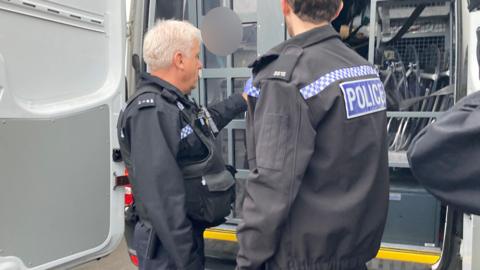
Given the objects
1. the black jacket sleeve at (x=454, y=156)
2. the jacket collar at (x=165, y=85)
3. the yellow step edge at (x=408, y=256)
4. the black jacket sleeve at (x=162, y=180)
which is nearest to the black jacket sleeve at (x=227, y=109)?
the jacket collar at (x=165, y=85)

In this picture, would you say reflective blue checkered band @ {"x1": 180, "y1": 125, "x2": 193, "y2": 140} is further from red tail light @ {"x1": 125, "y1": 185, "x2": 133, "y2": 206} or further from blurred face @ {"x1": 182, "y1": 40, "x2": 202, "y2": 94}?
red tail light @ {"x1": 125, "y1": 185, "x2": 133, "y2": 206}

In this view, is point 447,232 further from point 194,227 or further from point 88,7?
point 88,7

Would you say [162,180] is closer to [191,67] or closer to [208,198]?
[208,198]

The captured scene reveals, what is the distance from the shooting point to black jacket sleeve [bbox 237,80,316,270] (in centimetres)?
128

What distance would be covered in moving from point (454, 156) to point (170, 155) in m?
1.06

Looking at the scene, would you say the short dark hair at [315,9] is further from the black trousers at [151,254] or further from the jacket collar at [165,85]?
the black trousers at [151,254]

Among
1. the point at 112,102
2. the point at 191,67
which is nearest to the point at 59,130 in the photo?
the point at 112,102

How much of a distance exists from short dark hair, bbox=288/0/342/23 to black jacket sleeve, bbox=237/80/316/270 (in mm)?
272

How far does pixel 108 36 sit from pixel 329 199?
5.03ft

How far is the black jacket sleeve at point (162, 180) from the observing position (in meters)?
1.70

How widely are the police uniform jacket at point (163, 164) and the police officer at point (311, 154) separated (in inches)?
16.4

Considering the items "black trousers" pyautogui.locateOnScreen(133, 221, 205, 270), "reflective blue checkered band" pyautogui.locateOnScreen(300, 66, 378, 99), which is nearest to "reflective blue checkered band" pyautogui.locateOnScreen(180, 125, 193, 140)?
"black trousers" pyautogui.locateOnScreen(133, 221, 205, 270)

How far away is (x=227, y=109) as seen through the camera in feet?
7.47

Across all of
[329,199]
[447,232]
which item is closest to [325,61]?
[329,199]
